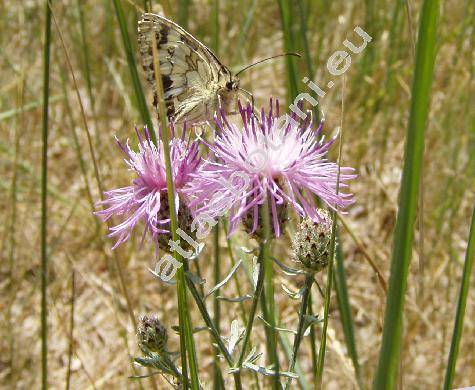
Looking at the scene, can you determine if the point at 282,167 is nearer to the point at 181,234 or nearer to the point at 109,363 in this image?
the point at 181,234

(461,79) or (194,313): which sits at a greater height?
(461,79)

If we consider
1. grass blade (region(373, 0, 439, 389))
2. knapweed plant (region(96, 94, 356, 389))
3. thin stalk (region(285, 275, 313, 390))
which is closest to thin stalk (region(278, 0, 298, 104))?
knapweed plant (region(96, 94, 356, 389))

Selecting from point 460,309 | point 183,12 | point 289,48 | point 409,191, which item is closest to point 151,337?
point 460,309

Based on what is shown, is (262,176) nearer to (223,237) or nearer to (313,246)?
(313,246)

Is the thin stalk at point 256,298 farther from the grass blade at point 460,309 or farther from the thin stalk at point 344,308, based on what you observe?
the thin stalk at point 344,308

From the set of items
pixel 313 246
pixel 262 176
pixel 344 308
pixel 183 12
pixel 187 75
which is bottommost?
pixel 344 308

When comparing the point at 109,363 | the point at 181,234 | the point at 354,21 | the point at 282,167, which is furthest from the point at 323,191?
the point at 354,21
